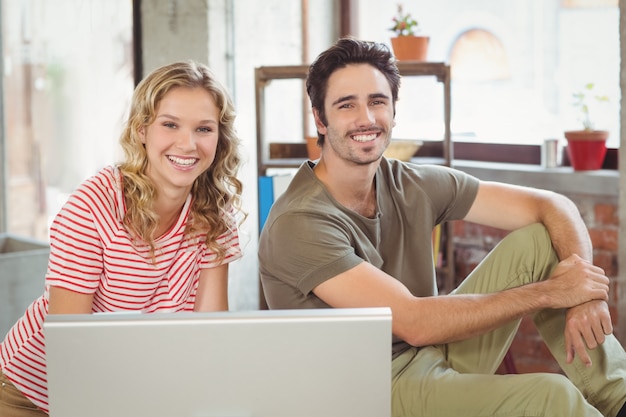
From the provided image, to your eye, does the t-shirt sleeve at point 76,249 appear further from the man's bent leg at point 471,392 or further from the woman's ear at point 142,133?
the man's bent leg at point 471,392

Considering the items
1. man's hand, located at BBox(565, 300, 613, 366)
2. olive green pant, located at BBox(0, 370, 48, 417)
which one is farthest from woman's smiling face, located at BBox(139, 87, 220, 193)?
man's hand, located at BBox(565, 300, 613, 366)

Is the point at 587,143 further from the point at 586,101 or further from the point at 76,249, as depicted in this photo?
the point at 76,249

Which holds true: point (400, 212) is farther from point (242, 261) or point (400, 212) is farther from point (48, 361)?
point (242, 261)

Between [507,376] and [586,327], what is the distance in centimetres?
28

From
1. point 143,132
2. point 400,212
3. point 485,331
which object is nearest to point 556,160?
point 400,212

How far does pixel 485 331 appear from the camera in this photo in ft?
6.93

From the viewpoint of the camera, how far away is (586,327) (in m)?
2.12

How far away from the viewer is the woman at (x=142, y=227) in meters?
1.95

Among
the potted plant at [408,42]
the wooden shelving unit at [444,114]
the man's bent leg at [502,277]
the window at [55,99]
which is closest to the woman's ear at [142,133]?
the man's bent leg at [502,277]

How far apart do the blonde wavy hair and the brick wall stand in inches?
62.8

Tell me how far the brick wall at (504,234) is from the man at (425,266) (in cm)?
89

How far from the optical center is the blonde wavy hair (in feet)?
6.61

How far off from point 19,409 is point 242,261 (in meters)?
1.89

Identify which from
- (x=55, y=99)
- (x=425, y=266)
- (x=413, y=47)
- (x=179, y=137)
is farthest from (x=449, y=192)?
(x=55, y=99)
